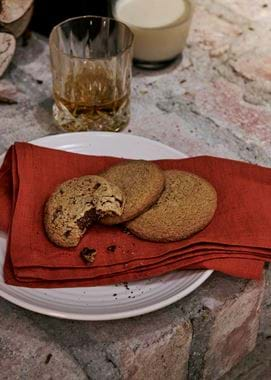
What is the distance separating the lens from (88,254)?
25.7 inches

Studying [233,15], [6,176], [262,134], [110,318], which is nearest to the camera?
[110,318]

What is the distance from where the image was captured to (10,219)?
69 cm

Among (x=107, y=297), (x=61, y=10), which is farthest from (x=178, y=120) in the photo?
(x=107, y=297)

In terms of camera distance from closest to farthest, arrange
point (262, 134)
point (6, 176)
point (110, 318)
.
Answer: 1. point (110, 318)
2. point (6, 176)
3. point (262, 134)

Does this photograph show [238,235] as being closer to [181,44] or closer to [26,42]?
[181,44]

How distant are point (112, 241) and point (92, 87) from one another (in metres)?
0.29

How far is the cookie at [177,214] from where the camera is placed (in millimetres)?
657

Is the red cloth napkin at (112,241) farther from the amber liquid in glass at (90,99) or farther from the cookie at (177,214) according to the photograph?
the amber liquid in glass at (90,99)

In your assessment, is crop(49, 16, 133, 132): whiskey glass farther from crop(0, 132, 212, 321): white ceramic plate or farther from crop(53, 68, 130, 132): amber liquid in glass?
crop(0, 132, 212, 321): white ceramic plate

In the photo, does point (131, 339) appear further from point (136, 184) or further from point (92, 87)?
point (92, 87)

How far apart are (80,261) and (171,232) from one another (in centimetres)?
9

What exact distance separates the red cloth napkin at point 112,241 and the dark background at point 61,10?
344mm

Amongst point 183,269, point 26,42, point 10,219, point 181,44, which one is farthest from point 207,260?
point 26,42

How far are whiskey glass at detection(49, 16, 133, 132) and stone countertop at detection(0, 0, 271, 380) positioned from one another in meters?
0.04
